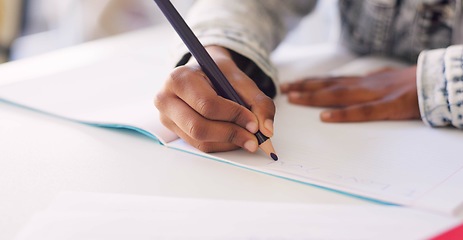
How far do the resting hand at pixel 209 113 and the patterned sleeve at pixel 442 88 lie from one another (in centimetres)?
15

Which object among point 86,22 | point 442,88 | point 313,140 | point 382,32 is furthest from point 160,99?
point 86,22

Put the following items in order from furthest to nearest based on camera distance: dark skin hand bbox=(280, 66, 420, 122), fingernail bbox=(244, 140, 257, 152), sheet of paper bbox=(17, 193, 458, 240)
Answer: dark skin hand bbox=(280, 66, 420, 122) → fingernail bbox=(244, 140, 257, 152) → sheet of paper bbox=(17, 193, 458, 240)

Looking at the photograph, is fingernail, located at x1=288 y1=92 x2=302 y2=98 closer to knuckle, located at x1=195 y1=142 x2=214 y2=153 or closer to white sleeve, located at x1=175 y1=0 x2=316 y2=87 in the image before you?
white sleeve, located at x1=175 y1=0 x2=316 y2=87

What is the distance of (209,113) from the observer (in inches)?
16.8

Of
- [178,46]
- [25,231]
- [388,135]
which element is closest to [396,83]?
[388,135]

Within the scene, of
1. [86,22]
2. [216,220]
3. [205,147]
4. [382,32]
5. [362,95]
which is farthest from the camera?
[86,22]

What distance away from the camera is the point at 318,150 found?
439mm

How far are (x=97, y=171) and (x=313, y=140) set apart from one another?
6.6 inches

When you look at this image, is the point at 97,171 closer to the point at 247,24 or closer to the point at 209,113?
the point at 209,113

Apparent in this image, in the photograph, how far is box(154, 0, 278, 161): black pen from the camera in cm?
42

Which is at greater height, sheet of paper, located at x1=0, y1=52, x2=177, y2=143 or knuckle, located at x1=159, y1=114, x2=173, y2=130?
sheet of paper, located at x1=0, y1=52, x2=177, y2=143

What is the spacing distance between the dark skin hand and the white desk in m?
0.15

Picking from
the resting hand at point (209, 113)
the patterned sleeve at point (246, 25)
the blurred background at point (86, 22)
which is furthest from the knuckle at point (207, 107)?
the blurred background at point (86, 22)

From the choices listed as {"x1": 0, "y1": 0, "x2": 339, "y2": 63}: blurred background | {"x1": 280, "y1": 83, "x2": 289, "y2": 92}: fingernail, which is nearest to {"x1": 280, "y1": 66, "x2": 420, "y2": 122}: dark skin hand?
{"x1": 280, "y1": 83, "x2": 289, "y2": 92}: fingernail
